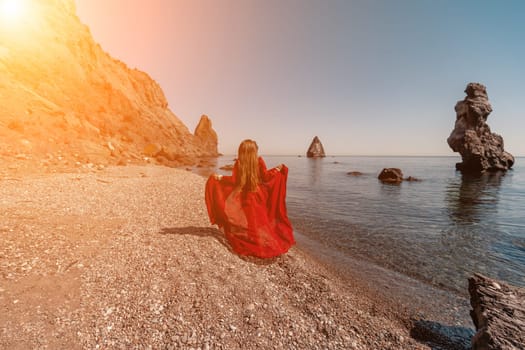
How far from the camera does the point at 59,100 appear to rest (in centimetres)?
3788

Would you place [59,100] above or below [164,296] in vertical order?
above

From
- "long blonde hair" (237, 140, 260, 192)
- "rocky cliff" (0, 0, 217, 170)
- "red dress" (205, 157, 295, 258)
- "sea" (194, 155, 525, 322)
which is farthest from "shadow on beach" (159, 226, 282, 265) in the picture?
"rocky cliff" (0, 0, 217, 170)

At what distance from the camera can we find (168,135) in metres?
93.8

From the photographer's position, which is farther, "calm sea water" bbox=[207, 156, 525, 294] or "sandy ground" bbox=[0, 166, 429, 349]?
"calm sea water" bbox=[207, 156, 525, 294]

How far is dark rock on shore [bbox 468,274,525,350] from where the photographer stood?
319cm

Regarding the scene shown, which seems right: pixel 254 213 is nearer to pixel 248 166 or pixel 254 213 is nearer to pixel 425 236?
pixel 248 166

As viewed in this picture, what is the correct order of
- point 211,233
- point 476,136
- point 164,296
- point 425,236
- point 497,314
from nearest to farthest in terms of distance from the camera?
point 497,314 → point 164,296 → point 211,233 → point 425,236 → point 476,136

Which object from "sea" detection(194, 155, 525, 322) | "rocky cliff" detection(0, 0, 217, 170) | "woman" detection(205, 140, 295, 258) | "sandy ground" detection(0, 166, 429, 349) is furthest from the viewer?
"rocky cliff" detection(0, 0, 217, 170)

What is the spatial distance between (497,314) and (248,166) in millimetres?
5968

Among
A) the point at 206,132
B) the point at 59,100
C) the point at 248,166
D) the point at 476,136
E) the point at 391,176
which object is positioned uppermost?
the point at 206,132

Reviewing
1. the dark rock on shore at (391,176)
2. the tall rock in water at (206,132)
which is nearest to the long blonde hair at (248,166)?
the dark rock on shore at (391,176)

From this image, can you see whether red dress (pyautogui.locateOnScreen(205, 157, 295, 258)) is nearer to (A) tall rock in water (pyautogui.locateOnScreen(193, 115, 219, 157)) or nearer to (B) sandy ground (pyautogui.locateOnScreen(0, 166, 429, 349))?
(B) sandy ground (pyautogui.locateOnScreen(0, 166, 429, 349))


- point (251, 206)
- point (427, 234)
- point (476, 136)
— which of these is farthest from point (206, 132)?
point (251, 206)

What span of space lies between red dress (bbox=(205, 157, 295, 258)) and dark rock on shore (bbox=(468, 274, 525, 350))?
4.38 m
